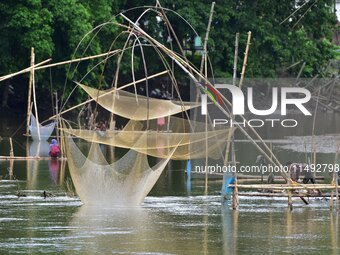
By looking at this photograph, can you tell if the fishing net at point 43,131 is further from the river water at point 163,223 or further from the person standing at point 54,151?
the river water at point 163,223

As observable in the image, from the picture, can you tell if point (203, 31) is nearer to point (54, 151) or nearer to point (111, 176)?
point (54, 151)

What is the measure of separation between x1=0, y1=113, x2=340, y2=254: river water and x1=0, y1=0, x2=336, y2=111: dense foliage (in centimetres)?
1218

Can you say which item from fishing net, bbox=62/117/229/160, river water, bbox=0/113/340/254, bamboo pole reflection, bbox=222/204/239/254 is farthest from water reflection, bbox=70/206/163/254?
fishing net, bbox=62/117/229/160

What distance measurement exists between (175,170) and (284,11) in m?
18.3

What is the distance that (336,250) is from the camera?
15.6 meters

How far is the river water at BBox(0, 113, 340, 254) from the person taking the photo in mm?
15641

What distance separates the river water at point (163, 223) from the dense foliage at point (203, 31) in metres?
12.2

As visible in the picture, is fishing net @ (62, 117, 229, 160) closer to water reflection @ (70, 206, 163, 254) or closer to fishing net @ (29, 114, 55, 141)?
water reflection @ (70, 206, 163, 254)

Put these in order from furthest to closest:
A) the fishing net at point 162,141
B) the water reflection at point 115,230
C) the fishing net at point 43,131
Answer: the fishing net at point 43,131, the fishing net at point 162,141, the water reflection at point 115,230

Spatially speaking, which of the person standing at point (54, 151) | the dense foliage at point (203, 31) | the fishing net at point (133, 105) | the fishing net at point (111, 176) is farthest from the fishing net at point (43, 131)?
the fishing net at point (111, 176)

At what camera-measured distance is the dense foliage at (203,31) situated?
36.4 meters

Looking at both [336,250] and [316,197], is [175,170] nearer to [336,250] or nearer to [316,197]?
[316,197]

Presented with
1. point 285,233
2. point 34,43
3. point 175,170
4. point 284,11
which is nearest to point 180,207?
point 285,233

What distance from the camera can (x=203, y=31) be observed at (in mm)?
41438
